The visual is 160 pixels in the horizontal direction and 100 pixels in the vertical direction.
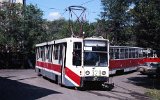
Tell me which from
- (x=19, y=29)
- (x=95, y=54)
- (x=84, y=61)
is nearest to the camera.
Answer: (x=84, y=61)

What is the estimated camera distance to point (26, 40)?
5803 centimetres

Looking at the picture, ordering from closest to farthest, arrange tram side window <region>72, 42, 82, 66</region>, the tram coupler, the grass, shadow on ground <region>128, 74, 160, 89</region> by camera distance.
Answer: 1. the grass
2. tram side window <region>72, 42, 82, 66</region>
3. the tram coupler
4. shadow on ground <region>128, 74, 160, 89</region>

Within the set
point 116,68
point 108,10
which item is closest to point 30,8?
point 108,10

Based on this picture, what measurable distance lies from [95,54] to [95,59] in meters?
0.29

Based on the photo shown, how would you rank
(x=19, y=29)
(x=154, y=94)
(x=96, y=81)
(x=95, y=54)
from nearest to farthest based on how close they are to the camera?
(x=154, y=94) < (x=95, y=54) < (x=96, y=81) < (x=19, y=29)

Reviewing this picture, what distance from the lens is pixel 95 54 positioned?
24.2 metres

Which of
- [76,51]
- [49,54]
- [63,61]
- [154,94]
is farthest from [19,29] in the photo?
[154,94]

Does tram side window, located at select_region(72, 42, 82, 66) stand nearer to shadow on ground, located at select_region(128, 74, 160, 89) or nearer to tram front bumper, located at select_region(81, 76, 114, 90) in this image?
tram front bumper, located at select_region(81, 76, 114, 90)

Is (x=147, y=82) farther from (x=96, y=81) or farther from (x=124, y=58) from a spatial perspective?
(x=96, y=81)

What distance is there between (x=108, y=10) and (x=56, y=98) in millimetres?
51175

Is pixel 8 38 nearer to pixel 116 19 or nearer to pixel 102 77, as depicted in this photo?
pixel 116 19

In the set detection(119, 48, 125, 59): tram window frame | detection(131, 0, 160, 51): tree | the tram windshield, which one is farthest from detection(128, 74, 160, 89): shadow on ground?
the tram windshield

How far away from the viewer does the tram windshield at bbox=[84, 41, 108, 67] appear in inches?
949

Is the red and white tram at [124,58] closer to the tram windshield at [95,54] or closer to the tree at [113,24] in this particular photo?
the tram windshield at [95,54]
